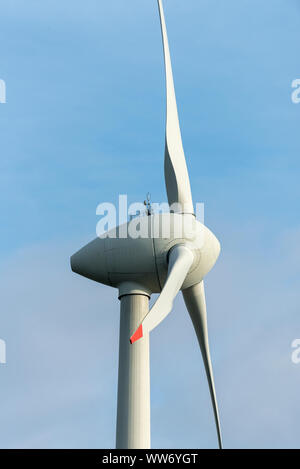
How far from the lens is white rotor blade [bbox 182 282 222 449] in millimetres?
22959

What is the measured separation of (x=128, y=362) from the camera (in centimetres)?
2030

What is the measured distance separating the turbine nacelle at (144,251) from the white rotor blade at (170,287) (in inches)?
17.6

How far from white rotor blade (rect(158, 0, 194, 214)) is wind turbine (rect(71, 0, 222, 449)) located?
31mm

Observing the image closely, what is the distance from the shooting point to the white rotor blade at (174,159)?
23031mm

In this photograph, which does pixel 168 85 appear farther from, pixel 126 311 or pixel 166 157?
pixel 126 311

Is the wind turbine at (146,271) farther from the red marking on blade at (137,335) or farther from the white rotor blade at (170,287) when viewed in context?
the red marking on blade at (137,335)

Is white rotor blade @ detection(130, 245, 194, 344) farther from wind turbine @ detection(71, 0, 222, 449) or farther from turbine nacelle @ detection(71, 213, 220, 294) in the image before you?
turbine nacelle @ detection(71, 213, 220, 294)

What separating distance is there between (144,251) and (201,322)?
3794mm

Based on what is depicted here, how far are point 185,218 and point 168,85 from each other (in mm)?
4673

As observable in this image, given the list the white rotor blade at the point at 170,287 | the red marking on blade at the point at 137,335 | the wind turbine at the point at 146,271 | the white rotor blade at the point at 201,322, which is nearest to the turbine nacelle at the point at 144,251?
the wind turbine at the point at 146,271

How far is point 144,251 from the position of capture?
826 inches

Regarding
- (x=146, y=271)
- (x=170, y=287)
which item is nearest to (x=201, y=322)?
(x=146, y=271)
